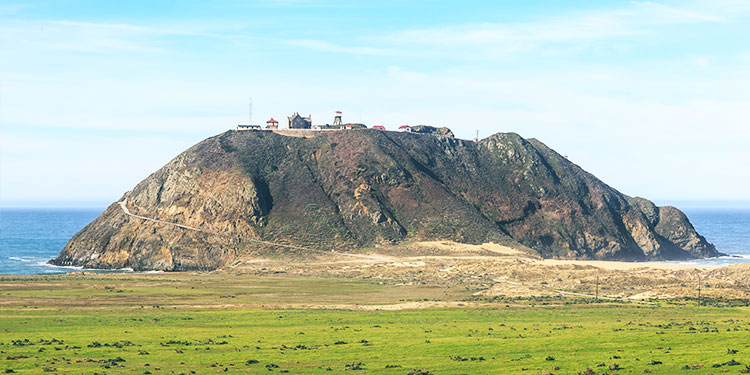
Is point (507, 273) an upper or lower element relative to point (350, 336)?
lower

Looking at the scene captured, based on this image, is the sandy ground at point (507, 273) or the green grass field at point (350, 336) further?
the sandy ground at point (507, 273)

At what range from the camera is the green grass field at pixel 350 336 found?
5447 cm

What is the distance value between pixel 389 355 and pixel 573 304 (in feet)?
159

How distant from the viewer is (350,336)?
70.7m

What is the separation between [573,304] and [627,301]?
936 centimetres

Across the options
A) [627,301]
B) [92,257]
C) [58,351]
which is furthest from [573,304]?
[92,257]

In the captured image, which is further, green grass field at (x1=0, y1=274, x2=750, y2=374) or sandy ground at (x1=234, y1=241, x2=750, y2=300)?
sandy ground at (x1=234, y1=241, x2=750, y2=300)

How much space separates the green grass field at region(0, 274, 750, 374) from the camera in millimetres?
54469

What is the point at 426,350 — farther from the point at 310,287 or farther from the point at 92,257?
the point at 92,257

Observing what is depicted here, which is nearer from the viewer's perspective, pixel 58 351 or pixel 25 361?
pixel 25 361

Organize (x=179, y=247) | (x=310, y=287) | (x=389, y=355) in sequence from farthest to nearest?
(x=179, y=247) < (x=310, y=287) < (x=389, y=355)

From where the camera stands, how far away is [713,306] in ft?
323

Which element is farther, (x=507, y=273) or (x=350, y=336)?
(x=507, y=273)

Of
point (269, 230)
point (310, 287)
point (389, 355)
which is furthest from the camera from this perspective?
point (269, 230)
